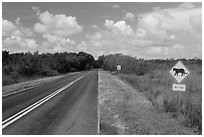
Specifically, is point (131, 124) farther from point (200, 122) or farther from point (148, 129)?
point (200, 122)

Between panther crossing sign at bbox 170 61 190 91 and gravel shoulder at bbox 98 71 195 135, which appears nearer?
gravel shoulder at bbox 98 71 195 135

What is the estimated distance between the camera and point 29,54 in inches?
1918

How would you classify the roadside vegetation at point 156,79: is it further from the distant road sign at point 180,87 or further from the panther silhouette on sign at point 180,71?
the panther silhouette on sign at point 180,71

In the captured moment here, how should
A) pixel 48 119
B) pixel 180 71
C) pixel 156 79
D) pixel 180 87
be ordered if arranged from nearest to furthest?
pixel 48 119, pixel 180 87, pixel 180 71, pixel 156 79

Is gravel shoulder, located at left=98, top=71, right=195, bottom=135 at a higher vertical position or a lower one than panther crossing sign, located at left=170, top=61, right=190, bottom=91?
lower

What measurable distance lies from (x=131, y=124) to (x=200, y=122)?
2403 millimetres

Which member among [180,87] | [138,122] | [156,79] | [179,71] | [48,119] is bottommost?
[138,122]

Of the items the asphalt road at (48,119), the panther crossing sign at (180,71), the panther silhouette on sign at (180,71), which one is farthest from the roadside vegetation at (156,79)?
the asphalt road at (48,119)

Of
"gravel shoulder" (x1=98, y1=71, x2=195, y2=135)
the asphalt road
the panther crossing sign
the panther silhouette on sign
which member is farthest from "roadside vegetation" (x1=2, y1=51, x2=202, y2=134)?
the asphalt road

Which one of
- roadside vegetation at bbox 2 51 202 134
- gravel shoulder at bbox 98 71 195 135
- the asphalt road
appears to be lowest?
gravel shoulder at bbox 98 71 195 135

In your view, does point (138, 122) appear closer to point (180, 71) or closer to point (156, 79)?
point (180, 71)

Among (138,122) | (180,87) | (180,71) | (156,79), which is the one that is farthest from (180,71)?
(156,79)

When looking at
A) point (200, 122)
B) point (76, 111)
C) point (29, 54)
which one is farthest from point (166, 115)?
point (29, 54)

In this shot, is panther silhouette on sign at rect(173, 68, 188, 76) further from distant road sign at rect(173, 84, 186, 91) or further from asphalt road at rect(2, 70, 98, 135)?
asphalt road at rect(2, 70, 98, 135)
